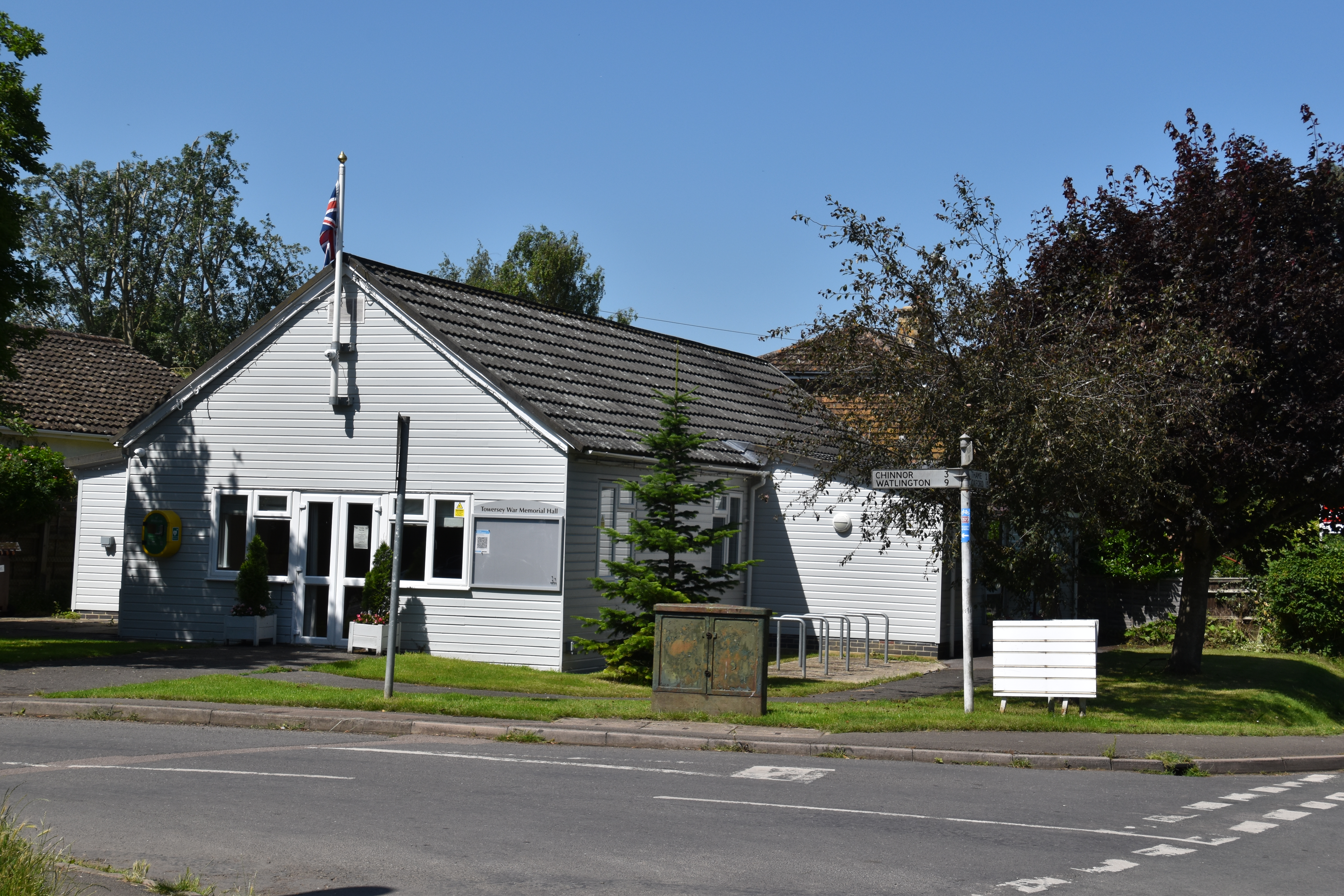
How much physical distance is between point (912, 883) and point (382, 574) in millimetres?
14189

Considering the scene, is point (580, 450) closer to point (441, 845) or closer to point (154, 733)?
point (154, 733)

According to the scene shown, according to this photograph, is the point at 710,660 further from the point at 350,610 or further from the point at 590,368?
the point at 590,368

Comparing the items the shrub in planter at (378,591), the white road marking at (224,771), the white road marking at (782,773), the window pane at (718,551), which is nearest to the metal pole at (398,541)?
the white road marking at (224,771)

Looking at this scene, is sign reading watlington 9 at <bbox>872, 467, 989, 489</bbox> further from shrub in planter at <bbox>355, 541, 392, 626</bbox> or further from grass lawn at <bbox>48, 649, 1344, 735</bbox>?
shrub in planter at <bbox>355, 541, 392, 626</bbox>

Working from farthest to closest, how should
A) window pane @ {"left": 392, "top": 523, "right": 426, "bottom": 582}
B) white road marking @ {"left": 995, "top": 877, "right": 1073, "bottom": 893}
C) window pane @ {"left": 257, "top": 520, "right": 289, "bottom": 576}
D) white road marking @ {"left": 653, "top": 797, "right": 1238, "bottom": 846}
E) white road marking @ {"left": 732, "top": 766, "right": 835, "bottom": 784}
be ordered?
window pane @ {"left": 257, "top": 520, "right": 289, "bottom": 576} < window pane @ {"left": 392, "top": 523, "right": 426, "bottom": 582} < white road marking @ {"left": 732, "top": 766, "right": 835, "bottom": 784} < white road marking @ {"left": 653, "top": 797, "right": 1238, "bottom": 846} < white road marking @ {"left": 995, "top": 877, "right": 1073, "bottom": 893}

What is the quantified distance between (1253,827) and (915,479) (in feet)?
19.8

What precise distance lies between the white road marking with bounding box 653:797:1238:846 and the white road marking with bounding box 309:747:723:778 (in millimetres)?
1278

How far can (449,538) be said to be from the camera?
20562 mm

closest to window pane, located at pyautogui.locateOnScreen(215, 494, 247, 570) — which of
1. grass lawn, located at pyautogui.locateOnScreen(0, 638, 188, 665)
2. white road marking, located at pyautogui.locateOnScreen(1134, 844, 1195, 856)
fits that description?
grass lawn, located at pyautogui.locateOnScreen(0, 638, 188, 665)

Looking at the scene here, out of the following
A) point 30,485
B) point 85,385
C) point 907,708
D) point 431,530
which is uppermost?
point 85,385

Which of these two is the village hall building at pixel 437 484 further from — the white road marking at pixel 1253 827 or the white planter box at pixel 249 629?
the white road marking at pixel 1253 827

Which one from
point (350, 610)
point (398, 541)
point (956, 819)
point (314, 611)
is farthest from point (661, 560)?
point (956, 819)

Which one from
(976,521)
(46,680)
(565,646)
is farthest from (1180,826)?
(46,680)

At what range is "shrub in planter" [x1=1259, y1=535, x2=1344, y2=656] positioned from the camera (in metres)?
26.6
